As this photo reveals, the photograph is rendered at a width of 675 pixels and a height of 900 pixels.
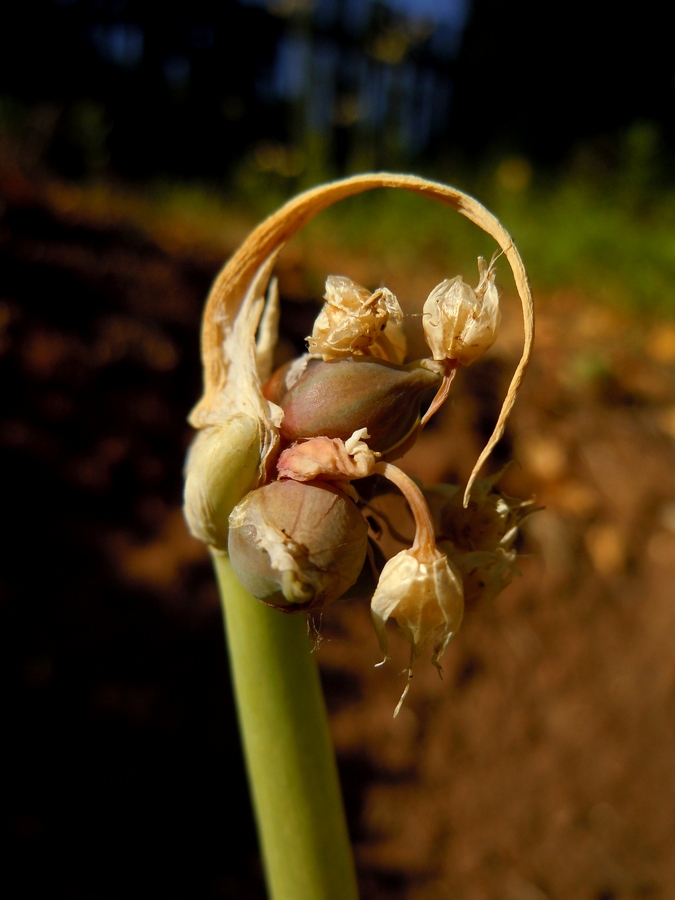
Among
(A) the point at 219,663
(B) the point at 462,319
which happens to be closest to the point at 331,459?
(B) the point at 462,319

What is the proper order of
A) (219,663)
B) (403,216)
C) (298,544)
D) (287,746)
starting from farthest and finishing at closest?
1. (403,216)
2. (219,663)
3. (287,746)
4. (298,544)

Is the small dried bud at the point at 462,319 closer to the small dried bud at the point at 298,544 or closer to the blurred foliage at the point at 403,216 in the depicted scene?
the small dried bud at the point at 298,544

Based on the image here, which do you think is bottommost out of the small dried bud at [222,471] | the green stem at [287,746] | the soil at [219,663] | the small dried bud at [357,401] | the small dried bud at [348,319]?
the soil at [219,663]

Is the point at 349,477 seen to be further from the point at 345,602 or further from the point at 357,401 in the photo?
the point at 345,602

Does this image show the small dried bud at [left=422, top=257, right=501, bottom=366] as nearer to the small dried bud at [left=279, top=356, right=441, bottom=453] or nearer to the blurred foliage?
the small dried bud at [left=279, top=356, right=441, bottom=453]

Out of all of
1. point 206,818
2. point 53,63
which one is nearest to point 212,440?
point 206,818

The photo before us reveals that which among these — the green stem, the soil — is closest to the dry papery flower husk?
the green stem

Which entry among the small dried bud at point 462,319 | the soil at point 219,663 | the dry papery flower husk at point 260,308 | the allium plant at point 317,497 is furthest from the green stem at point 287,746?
the soil at point 219,663
